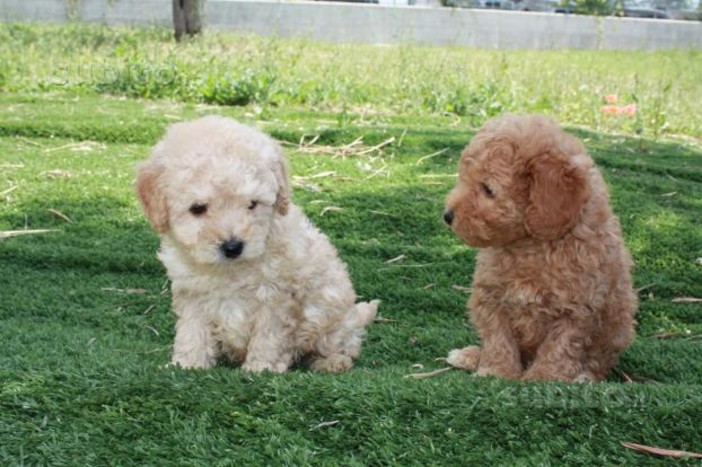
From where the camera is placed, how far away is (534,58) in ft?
60.7

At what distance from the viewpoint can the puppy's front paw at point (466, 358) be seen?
441cm

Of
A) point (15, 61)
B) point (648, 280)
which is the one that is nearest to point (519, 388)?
point (648, 280)

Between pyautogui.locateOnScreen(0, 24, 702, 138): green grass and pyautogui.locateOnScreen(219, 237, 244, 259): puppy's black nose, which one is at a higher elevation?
pyautogui.locateOnScreen(219, 237, 244, 259): puppy's black nose

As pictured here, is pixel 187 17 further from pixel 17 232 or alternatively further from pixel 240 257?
pixel 240 257

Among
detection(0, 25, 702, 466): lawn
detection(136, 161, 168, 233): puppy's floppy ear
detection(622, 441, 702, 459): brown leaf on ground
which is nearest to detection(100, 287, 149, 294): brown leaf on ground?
detection(0, 25, 702, 466): lawn

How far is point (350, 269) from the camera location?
5797 mm

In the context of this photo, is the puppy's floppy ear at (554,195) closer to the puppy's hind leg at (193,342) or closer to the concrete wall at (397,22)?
the puppy's hind leg at (193,342)

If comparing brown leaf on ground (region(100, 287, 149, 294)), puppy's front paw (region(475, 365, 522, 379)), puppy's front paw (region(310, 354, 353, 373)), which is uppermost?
puppy's front paw (region(475, 365, 522, 379))

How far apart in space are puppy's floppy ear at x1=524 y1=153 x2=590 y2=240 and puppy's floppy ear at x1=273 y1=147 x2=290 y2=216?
1169 mm

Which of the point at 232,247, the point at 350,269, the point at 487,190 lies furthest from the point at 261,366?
the point at 350,269

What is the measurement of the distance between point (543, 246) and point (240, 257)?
1.45 m

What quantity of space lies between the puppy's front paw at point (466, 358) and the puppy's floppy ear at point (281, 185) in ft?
3.95

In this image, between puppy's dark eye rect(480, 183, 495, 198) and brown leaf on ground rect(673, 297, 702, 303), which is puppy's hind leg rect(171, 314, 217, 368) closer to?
puppy's dark eye rect(480, 183, 495, 198)

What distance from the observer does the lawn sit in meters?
3.21
